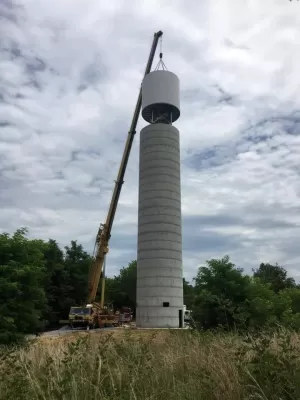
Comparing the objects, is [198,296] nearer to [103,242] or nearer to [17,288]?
[17,288]

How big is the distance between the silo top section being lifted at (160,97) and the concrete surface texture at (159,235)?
11.7 feet

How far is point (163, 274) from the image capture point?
44.7 meters

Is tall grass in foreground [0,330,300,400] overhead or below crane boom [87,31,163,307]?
below

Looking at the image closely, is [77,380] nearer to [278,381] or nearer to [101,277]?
[278,381]

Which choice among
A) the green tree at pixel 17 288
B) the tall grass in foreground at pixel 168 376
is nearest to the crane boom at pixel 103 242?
the green tree at pixel 17 288

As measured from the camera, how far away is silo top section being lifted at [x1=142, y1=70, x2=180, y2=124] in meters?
50.7

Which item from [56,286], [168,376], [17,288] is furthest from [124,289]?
[168,376]

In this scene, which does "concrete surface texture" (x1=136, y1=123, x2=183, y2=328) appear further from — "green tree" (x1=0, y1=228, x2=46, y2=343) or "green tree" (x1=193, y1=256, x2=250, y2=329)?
"green tree" (x1=0, y1=228, x2=46, y2=343)

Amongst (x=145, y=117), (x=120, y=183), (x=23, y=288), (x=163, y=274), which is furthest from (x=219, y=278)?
(x=145, y=117)

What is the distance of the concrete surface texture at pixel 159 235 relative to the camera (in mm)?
44312

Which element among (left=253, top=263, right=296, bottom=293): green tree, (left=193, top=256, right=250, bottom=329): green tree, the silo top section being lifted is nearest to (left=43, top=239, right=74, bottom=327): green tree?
the silo top section being lifted

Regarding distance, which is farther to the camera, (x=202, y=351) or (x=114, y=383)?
(x=202, y=351)

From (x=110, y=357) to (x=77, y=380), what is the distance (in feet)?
4.49

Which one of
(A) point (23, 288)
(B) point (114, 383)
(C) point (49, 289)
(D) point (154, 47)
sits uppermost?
(D) point (154, 47)
